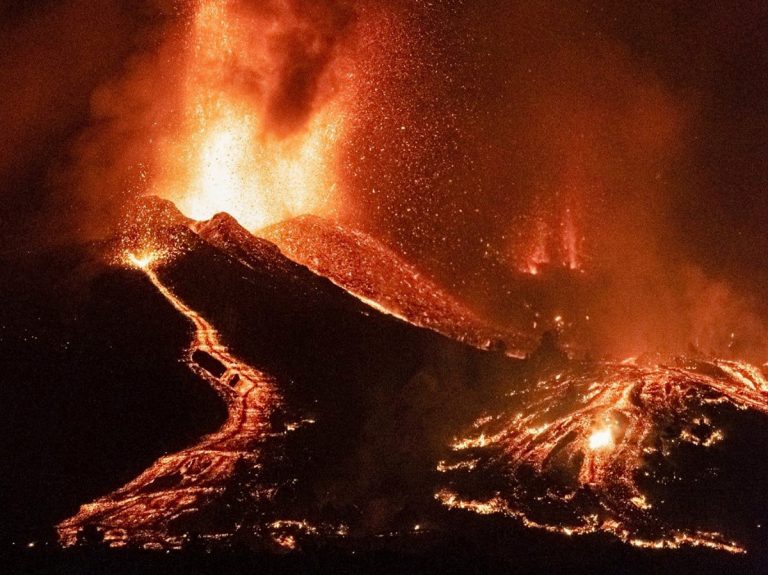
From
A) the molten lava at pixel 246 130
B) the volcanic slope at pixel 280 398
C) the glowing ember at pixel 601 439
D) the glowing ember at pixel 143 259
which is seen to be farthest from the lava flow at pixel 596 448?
the molten lava at pixel 246 130

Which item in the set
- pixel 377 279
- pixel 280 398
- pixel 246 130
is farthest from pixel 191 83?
pixel 280 398

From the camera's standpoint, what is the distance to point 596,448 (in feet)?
40.0

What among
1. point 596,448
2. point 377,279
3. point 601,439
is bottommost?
point 596,448

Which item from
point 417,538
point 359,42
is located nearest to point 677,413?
point 417,538

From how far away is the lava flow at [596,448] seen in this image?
9.94m

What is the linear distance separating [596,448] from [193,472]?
5.66 m

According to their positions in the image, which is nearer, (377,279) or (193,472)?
(193,472)

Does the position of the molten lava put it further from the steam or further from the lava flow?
the lava flow

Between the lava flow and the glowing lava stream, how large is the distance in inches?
110

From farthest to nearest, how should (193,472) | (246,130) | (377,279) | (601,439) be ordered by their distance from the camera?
(246,130) → (377,279) → (601,439) → (193,472)

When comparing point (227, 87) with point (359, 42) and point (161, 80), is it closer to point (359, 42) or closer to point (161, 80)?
point (161, 80)

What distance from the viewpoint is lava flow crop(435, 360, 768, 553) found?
9.94m

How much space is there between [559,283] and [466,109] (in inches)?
244

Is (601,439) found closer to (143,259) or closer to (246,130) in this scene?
(143,259)
